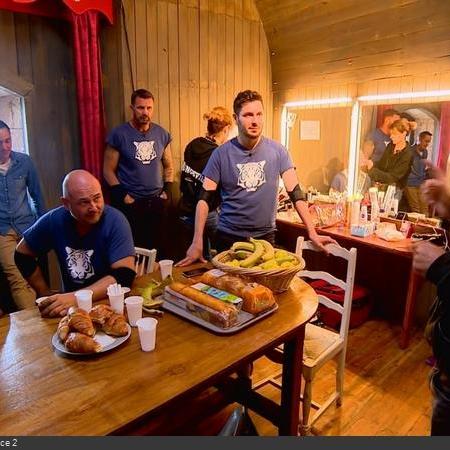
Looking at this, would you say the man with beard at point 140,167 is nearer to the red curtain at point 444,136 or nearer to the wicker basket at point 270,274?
the wicker basket at point 270,274

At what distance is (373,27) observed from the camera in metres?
2.96

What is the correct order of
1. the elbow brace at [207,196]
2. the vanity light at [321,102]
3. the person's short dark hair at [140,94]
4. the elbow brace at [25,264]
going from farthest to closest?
1. the vanity light at [321,102]
2. the person's short dark hair at [140,94]
3. the elbow brace at [207,196]
4. the elbow brace at [25,264]

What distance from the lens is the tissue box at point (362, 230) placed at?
2959mm

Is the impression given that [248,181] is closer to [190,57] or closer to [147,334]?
[147,334]

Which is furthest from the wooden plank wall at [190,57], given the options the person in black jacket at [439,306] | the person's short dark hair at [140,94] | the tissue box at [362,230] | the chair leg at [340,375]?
the person in black jacket at [439,306]

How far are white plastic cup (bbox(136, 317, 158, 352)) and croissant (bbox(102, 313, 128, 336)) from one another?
78 mm

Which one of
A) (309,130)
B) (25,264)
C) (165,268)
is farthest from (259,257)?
(309,130)

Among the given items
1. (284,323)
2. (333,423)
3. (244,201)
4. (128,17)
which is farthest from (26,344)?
(128,17)

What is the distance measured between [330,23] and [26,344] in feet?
9.95

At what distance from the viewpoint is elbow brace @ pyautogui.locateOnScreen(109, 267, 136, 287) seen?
69.0 inches

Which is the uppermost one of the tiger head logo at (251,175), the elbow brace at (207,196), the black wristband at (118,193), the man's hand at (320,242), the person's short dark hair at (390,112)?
the person's short dark hair at (390,112)

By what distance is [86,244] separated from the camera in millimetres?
1833

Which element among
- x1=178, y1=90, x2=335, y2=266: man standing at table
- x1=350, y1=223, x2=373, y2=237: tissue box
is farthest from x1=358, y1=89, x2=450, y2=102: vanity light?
x1=178, y1=90, x2=335, y2=266: man standing at table

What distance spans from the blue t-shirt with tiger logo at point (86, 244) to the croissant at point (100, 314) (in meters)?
0.41
